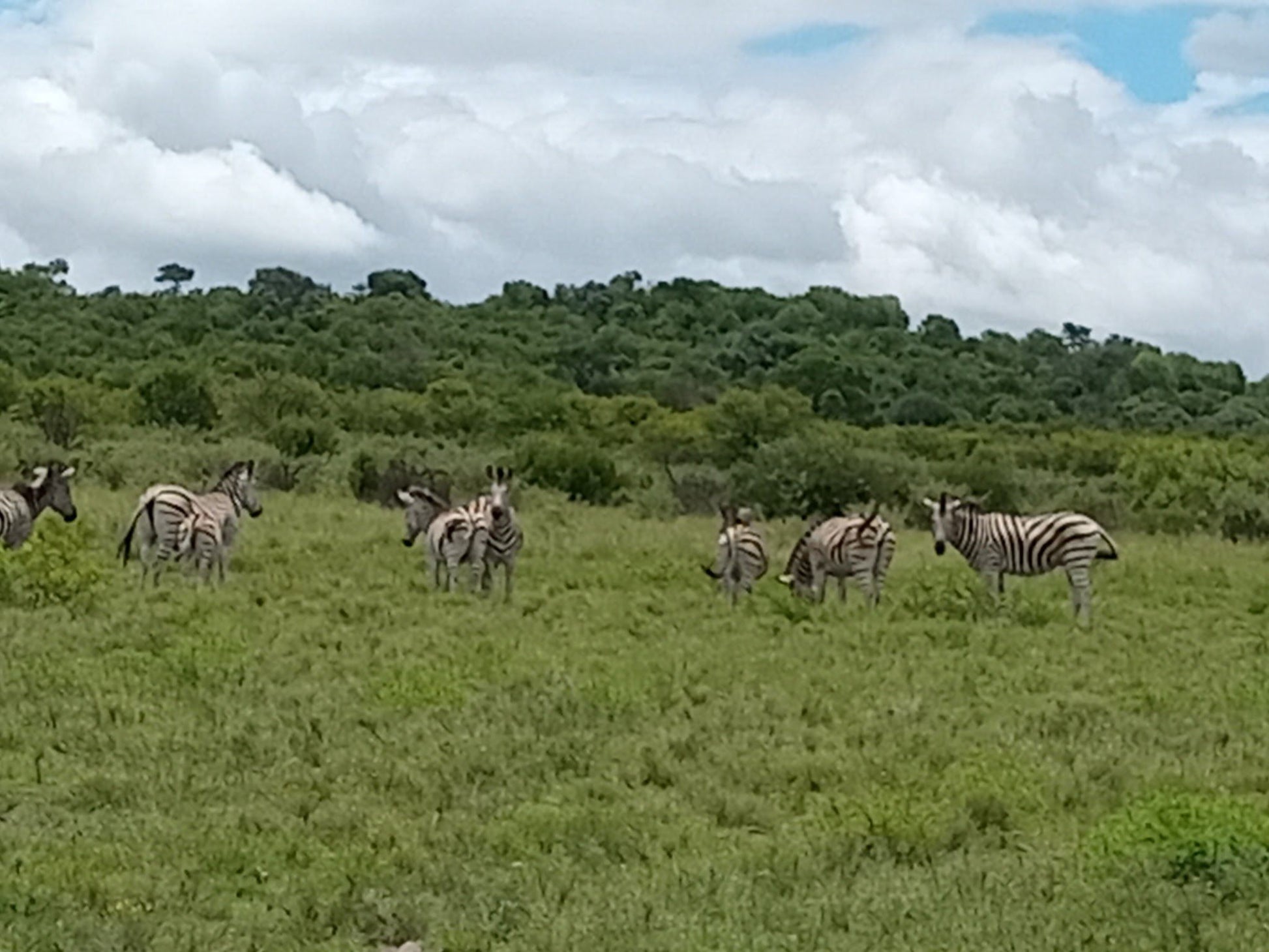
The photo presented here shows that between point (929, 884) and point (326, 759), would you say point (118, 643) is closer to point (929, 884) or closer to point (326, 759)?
point (326, 759)

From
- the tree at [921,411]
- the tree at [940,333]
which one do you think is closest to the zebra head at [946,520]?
the tree at [921,411]

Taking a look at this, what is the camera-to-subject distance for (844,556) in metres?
16.7

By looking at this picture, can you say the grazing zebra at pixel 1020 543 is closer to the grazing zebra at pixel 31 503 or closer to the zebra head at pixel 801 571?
the zebra head at pixel 801 571

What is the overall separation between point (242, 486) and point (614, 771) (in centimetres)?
1122

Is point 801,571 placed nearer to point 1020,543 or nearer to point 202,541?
point 1020,543

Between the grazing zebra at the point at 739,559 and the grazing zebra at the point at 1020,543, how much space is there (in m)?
1.63

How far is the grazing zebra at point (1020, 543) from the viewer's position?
16.7m

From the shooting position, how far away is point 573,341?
219 feet

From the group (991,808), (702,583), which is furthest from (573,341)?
(991,808)

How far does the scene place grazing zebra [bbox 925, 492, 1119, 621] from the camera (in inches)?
658

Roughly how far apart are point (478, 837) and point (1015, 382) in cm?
6059

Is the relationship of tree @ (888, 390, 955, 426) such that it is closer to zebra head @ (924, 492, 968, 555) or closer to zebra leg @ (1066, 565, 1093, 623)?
zebra head @ (924, 492, 968, 555)

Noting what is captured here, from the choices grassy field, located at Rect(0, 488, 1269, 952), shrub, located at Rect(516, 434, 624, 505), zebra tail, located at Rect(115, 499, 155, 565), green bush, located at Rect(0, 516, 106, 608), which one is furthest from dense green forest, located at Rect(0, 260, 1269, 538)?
grassy field, located at Rect(0, 488, 1269, 952)

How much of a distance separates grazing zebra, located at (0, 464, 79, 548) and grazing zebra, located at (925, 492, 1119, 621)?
826cm
